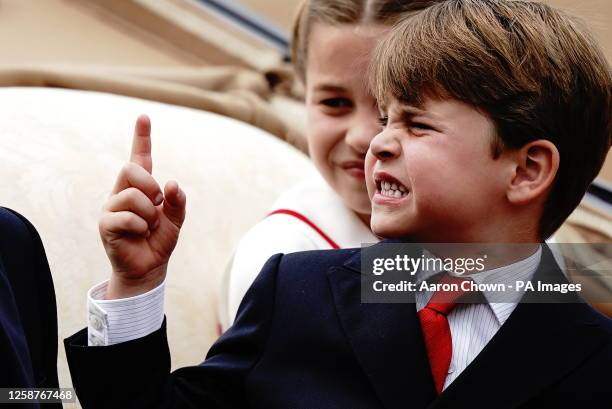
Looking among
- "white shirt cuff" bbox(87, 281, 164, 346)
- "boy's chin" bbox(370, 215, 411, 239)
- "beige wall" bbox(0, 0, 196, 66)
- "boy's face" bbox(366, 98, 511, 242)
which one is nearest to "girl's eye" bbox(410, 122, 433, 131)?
"boy's face" bbox(366, 98, 511, 242)

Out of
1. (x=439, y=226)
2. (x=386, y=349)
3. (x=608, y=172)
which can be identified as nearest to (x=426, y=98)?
(x=439, y=226)

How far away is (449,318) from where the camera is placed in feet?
3.51

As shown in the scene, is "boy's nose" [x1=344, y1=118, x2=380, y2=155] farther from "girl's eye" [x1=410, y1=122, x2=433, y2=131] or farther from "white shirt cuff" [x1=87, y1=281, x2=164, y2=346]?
"white shirt cuff" [x1=87, y1=281, x2=164, y2=346]

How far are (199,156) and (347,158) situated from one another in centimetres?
44

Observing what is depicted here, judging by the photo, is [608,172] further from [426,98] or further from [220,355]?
[220,355]

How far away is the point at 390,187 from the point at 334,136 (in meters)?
0.39

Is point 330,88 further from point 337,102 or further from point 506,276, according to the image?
point 506,276

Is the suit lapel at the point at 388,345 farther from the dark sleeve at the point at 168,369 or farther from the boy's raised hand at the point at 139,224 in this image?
the boy's raised hand at the point at 139,224

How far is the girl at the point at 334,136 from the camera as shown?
1421mm

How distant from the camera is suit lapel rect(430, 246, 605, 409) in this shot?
3.30 feet

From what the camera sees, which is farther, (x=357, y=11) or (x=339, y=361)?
(x=357, y=11)

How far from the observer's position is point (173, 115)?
74.2 inches

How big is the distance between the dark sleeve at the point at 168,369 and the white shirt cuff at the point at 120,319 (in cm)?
1

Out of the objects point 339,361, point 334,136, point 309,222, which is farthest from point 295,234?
point 339,361
